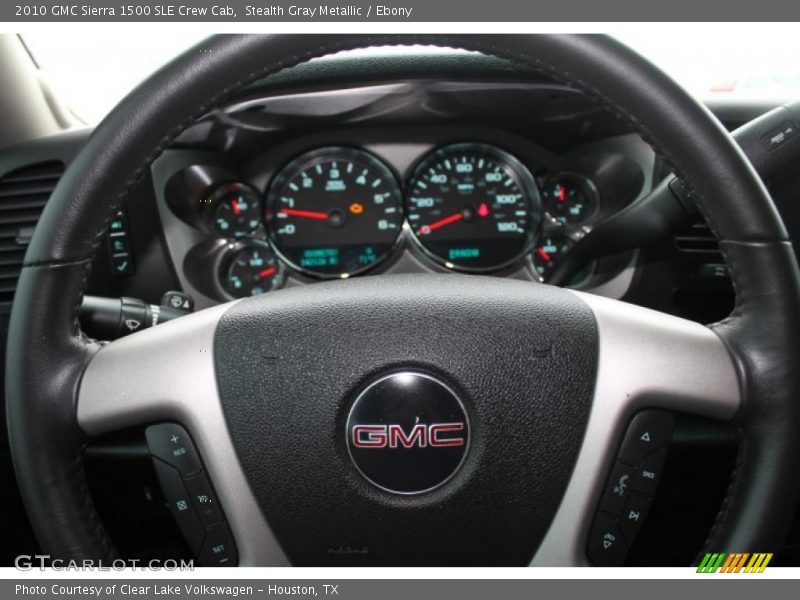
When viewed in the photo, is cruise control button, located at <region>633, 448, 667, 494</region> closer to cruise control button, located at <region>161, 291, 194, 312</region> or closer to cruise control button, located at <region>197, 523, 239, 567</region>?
cruise control button, located at <region>197, 523, 239, 567</region>

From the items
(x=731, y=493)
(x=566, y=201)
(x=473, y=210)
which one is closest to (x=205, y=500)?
(x=731, y=493)

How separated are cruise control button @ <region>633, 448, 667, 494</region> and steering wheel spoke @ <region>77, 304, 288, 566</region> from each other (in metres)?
0.44

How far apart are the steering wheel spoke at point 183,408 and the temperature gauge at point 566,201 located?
60.7 inches

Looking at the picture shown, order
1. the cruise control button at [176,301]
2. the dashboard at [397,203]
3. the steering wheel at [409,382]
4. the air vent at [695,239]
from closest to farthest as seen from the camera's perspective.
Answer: the steering wheel at [409,382]
the cruise control button at [176,301]
the air vent at [695,239]
the dashboard at [397,203]

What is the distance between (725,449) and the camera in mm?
916

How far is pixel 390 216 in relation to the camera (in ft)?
7.20

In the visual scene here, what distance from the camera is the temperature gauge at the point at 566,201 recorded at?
221cm

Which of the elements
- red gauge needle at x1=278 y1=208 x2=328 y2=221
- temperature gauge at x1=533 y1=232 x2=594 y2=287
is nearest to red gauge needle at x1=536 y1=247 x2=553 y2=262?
temperature gauge at x1=533 y1=232 x2=594 y2=287

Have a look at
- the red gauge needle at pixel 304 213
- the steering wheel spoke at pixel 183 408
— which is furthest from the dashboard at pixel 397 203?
the steering wheel spoke at pixel 183 408

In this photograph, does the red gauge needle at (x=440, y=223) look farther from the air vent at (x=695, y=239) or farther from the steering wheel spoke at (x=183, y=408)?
the steering wheel spoke at (x=183, y=408)

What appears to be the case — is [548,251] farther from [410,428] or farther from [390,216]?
[410,428]

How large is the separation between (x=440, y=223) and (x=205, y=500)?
4.77 ft

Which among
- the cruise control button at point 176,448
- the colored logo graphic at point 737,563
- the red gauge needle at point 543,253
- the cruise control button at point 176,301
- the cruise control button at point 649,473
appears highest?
the cruise control button at point 649,473

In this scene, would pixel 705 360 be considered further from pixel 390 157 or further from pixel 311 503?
pixel 390 157
